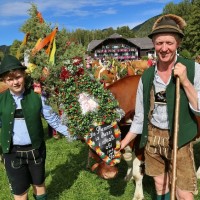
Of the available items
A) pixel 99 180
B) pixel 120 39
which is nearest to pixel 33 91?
Answer: pixel 99 180

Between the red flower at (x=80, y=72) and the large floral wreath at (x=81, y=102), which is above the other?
the red flower at (x=80, y=72)

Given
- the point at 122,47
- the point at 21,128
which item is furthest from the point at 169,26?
the point at 122,47

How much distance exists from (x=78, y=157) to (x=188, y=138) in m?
4.16

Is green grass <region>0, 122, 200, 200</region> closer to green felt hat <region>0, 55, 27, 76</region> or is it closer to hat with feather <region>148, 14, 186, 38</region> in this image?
green felt hat <region>0, 55, 27, 76</region>

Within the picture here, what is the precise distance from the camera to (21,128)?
3.29 metres

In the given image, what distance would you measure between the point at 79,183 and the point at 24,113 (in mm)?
2345

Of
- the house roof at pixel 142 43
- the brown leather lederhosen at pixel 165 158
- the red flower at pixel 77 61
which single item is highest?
the house roof at pixel 142 43

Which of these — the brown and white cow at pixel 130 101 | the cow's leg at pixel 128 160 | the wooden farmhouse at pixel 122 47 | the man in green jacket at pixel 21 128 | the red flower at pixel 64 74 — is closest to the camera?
the red flower at pixel 64 74

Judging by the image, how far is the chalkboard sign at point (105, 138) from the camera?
3035 millimetres

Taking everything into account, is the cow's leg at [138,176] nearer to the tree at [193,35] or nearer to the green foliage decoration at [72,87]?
the green foliage decoration at [72,87]

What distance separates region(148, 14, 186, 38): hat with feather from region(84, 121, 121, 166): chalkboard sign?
1087 millimetres

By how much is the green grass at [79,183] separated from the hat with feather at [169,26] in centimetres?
270

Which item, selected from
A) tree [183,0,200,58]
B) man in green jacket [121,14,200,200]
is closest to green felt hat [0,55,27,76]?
man in green jacket [121,14,200,200]

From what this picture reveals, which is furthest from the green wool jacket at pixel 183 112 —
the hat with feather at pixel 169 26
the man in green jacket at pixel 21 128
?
the man in green jacket at pixel 21 128
